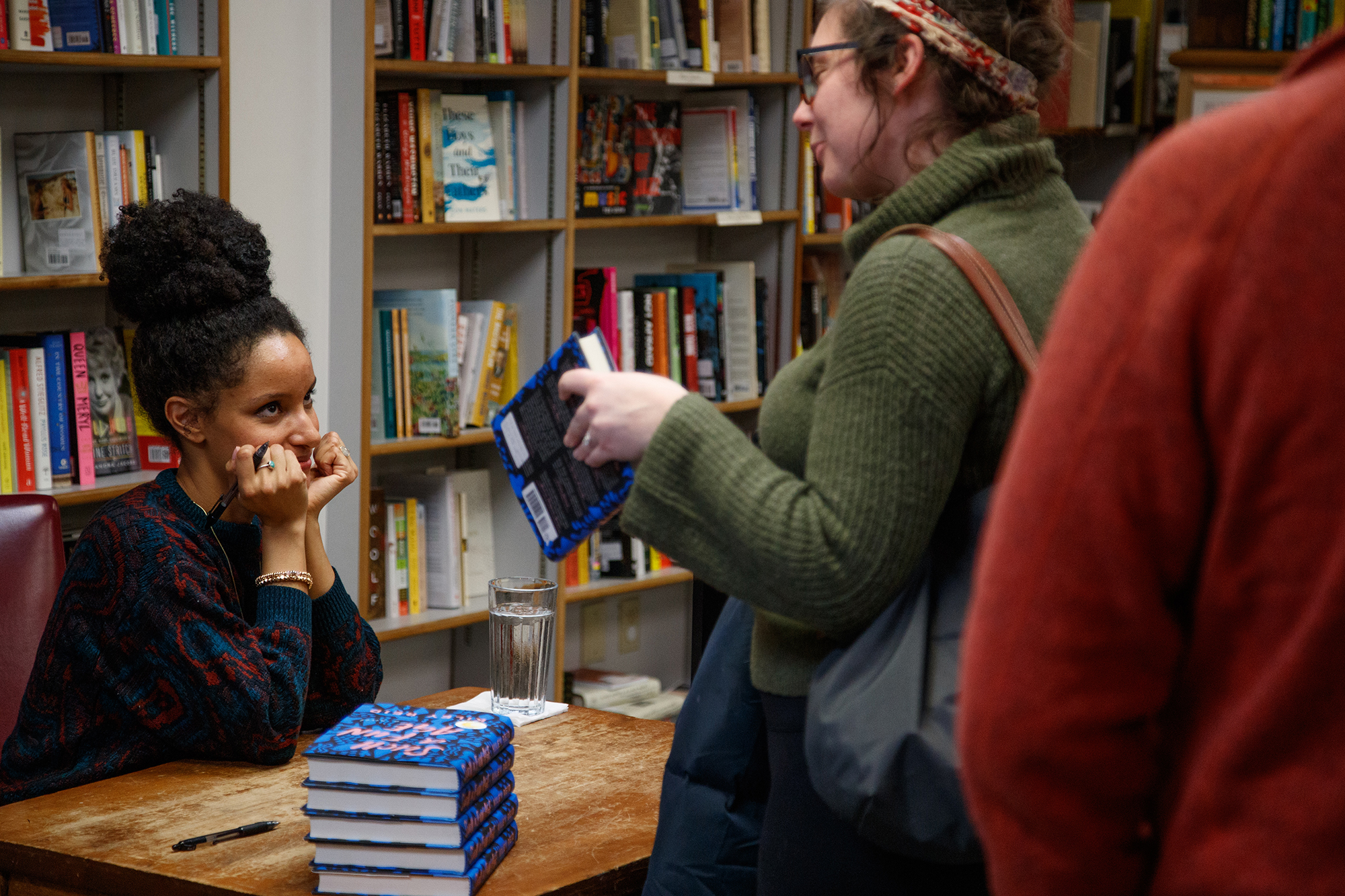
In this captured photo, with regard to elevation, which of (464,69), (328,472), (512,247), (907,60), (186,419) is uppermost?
(464,69)

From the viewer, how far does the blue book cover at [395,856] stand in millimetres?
1129

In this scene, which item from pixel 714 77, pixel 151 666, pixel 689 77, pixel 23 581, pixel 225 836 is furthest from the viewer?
pixel 714 77

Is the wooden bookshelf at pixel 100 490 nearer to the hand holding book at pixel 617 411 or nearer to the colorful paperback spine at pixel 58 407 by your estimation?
the colorful paperback spine at pixel 58 407

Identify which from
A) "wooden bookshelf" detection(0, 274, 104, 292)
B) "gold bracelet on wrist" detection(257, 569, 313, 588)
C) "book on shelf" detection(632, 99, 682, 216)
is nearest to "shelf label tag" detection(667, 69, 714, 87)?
"book on shelf" detection(632, 99, 682, 216)

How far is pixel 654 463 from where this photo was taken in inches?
37.8

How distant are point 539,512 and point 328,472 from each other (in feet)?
2.71

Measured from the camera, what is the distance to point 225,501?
165cm

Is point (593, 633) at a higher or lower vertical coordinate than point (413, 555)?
lower

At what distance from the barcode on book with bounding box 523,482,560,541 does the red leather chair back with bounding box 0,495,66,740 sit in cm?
94

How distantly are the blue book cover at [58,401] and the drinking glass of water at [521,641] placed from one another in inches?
41.5

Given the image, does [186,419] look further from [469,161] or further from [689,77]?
[689,77]

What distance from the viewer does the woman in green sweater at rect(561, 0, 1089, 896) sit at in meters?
0.89

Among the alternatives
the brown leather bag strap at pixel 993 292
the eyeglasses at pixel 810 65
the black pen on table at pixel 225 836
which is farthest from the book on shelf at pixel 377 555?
the brown leather bag strap at pixel 993 292

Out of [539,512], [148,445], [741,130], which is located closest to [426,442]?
[148,445]
